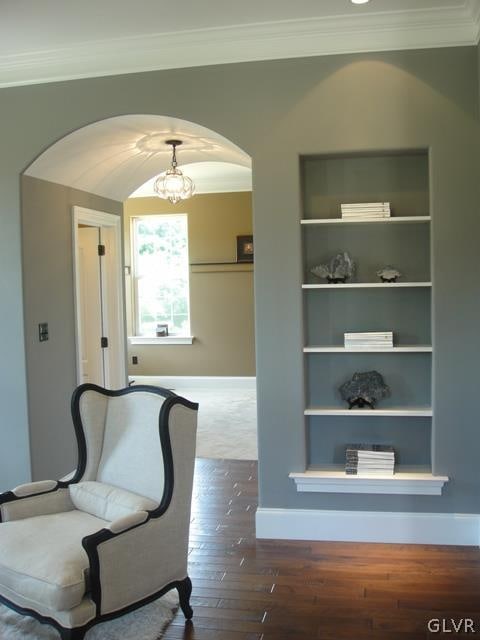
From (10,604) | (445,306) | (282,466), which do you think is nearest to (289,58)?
(445,306)

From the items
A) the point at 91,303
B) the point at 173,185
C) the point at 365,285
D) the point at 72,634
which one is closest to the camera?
the point at 72,634

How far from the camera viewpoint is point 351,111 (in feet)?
12.0

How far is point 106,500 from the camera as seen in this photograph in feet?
9.76

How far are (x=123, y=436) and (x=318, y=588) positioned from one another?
120cm

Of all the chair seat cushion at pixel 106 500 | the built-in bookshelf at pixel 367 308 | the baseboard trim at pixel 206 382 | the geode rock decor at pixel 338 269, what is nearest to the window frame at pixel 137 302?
the baseboard trim at pixel 206 382

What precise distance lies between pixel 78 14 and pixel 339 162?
165 centimetres

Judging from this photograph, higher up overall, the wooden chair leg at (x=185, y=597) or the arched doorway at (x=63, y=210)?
the arched doorway at (x=63, y=210)

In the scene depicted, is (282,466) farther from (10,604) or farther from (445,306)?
(10,604)

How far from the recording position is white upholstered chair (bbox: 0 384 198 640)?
2502 millimetres

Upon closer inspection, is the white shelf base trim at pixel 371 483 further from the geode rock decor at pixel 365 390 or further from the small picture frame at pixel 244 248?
the small picture frame at pixel 244 248

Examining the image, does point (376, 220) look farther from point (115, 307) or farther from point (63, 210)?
point (115, 307)

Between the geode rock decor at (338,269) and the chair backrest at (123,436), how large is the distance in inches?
51.2

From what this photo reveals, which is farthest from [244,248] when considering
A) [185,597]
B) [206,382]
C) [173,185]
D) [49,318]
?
[185,597]

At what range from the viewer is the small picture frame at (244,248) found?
28.8 ft
